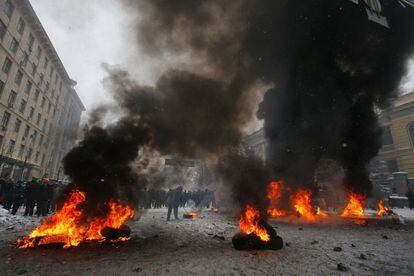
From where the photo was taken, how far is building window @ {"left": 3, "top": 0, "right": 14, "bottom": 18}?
26672mm

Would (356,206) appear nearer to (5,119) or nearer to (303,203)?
(303,203)

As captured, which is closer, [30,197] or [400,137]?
[30,197]

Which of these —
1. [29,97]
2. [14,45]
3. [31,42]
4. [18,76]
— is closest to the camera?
[14,45]

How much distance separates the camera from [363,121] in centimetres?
1741

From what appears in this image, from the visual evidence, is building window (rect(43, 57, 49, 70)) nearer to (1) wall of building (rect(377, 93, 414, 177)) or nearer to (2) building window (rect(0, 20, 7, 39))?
(2) building window (rect(0, 20, 7, 39))

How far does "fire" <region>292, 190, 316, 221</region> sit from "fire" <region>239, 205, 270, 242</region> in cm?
913

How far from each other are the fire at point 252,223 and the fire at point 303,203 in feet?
29.9

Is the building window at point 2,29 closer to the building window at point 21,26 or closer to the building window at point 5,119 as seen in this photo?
the building window at point 21,26

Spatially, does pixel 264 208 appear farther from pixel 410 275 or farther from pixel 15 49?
pixel 15 49

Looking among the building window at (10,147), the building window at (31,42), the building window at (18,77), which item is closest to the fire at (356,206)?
the building window at (10,147)

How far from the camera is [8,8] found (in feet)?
89.6

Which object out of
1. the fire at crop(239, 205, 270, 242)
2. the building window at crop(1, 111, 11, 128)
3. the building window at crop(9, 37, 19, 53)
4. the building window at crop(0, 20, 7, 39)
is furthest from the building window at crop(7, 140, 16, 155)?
the fire at crop(239, 205, 270, 242)

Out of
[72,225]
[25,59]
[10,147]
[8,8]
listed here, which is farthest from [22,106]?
[72,225]

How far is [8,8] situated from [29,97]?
11.2m
